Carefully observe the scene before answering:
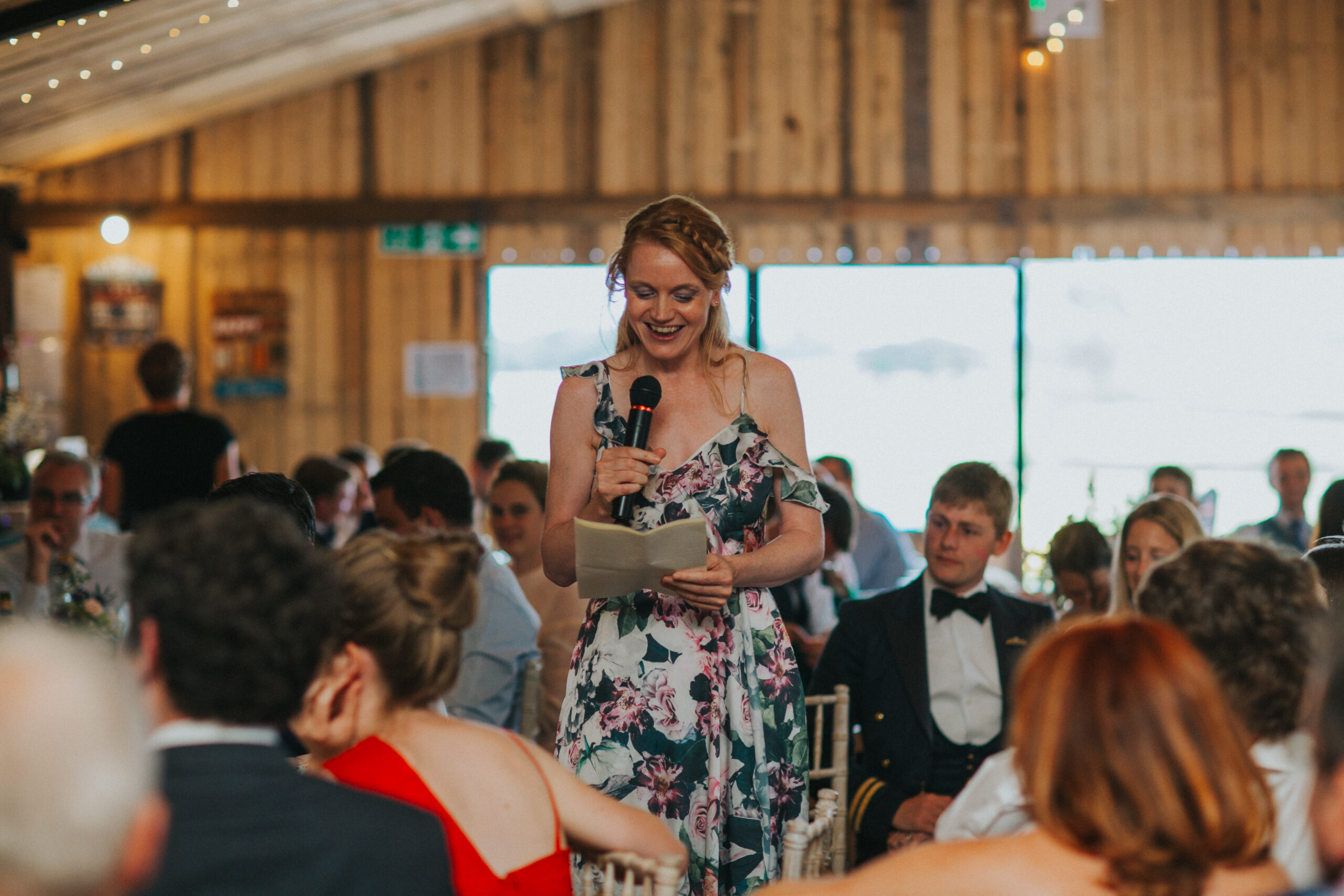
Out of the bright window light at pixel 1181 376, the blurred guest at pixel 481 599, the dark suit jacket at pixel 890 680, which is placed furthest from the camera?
the bright window light at pixel 1181 376

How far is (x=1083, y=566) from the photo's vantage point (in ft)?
12.5

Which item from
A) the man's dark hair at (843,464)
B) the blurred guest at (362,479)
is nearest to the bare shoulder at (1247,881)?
the blurred guest at (362,479)

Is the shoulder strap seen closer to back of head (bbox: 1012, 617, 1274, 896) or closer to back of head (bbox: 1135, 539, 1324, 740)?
back of head (bbox: 1012, 617, 1274, 896)

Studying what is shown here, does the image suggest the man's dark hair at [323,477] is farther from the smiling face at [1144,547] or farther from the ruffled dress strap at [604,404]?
the smiling face at [1144,547]

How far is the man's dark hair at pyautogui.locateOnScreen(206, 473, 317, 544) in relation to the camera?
7.96 feet

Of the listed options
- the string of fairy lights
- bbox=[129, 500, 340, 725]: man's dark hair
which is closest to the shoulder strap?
bbox=[129, 500, 340, 725]: man's dark hair

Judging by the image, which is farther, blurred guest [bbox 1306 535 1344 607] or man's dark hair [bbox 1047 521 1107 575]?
man's dark hair [bbox 1047 521 1107 575]

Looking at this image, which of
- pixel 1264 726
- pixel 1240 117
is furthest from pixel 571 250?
pixel 1264 726

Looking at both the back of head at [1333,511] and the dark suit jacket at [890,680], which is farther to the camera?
the back of head at [1333,511]

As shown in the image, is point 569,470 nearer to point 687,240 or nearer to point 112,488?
point 687,240

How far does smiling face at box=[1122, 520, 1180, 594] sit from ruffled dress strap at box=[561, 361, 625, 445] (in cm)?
152

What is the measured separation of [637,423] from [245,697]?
106cm

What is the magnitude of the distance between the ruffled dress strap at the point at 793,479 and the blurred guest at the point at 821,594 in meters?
1.74

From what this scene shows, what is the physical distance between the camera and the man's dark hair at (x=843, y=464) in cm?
665
